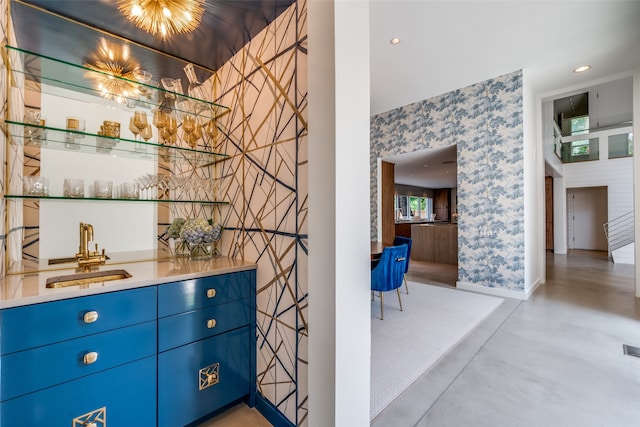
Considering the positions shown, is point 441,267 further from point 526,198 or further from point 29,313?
point 29,313

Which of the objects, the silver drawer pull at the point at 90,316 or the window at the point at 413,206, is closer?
the silver drawer pull at the point at 90,316

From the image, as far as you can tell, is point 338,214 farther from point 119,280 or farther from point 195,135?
point 195,135

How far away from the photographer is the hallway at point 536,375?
1.56 meters

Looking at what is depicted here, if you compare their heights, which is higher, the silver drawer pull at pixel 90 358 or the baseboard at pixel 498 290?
the silver drawer pull at pixel 90 358

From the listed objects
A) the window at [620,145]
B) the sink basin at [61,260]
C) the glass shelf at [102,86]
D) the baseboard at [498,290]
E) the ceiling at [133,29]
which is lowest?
the baseboard at [498,290]

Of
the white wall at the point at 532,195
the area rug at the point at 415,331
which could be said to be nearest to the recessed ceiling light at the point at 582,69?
the white wall at the point at 532,195

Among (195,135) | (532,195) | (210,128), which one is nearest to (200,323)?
(195,135)

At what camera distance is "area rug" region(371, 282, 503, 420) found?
1911 mm

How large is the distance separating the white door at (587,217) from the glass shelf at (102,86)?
1205cm

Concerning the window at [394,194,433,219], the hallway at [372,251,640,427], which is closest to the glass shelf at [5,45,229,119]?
the hallway at [372,251,640,427]

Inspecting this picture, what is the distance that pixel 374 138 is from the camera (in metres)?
5.48

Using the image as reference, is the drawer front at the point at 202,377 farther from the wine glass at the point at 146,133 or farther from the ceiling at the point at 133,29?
the ceiling at the point at 133,29

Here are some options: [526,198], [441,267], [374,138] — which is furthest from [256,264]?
[441,267]

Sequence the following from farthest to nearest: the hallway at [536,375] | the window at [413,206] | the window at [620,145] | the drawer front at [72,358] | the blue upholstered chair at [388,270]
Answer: the window at [413,206] → the window at [620,145] → the blue upholstered chair at [388,270] → the hallway at [536,375] → the drawer front at [72,358]
